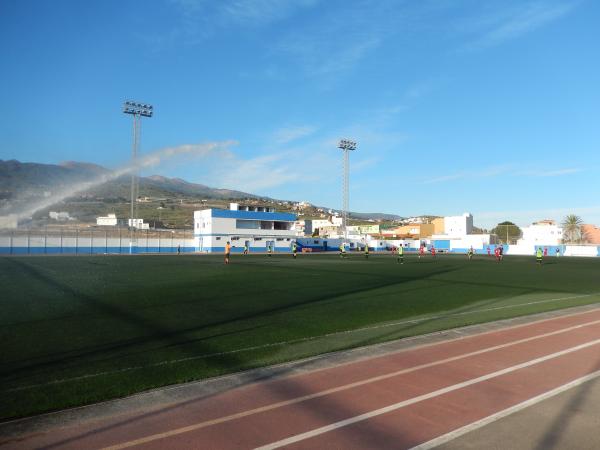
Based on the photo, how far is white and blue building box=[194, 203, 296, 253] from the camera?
65062 millimetres

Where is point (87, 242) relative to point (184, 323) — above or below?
above

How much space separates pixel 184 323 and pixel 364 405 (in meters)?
5.91

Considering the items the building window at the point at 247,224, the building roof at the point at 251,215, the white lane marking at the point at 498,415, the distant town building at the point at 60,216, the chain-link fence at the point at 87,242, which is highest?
the building roof at the point at 251,215

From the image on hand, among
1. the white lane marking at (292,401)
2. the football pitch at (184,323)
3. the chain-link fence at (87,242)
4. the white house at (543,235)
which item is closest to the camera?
the white lane marking at (292,401)

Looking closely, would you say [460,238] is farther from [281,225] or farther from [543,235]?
[281,225]

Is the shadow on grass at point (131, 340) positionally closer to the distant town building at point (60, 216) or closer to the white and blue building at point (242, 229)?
the distant town building at point (60, 216)

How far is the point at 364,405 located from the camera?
5.48 m

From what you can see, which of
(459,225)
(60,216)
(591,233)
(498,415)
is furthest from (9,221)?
(591,233)

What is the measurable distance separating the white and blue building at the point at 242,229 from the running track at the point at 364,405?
5872 centimetres

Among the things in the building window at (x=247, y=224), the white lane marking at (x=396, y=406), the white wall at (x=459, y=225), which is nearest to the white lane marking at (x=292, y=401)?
the white lane marking at (x=396, y=406)

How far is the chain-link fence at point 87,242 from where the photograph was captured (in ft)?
155

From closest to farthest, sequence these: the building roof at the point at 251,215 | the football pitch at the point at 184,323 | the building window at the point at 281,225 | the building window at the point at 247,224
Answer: the football pitch at the point at 184,323 → the building roof at the point at 251,215 → the building window at the point at 247,224 → the building window at the point at 281,225

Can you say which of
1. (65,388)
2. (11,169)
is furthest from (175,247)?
(65,388)

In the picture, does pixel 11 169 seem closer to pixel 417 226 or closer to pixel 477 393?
pixel 477 393
